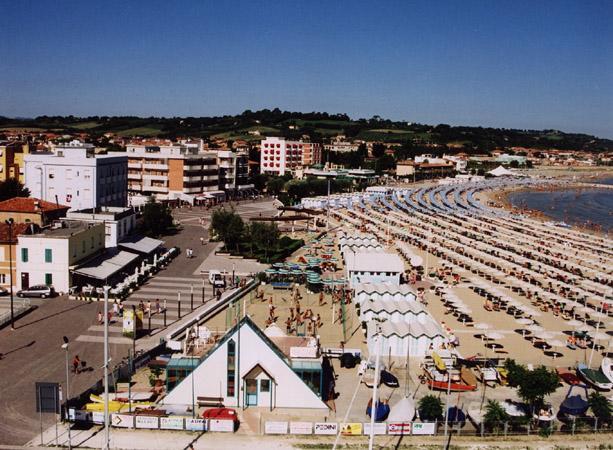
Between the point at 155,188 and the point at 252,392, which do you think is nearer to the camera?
the point at 252,392

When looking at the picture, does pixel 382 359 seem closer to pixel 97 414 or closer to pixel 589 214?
pixel 97 414

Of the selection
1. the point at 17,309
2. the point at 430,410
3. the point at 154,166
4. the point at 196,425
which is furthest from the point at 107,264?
the point at 154,166

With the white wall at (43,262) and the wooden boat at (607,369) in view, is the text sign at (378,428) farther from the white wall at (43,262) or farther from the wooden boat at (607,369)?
the white wall at (43,262)

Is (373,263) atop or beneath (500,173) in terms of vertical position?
beneath

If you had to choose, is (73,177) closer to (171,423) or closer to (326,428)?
(171,423)

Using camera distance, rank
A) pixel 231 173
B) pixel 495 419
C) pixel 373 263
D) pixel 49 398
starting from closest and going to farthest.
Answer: pixel 49 398 → pixel 495 419 → pixel 373 263 → pixel 231 173

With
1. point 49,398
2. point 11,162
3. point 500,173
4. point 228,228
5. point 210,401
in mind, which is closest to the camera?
point 49,398
